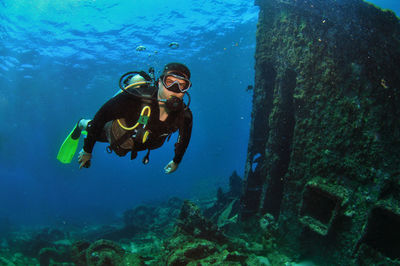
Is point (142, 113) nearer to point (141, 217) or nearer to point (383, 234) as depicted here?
point (383, 234)

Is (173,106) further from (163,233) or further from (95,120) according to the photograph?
(163,233)

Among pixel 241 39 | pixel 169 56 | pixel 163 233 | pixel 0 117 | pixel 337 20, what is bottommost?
pixel 163 233

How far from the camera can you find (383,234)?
3.54 metres

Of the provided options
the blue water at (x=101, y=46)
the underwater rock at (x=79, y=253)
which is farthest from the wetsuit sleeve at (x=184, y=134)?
the blue water at (x=101, y=46)

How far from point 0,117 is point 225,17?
43.3 metres

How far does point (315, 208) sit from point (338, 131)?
1.68 m

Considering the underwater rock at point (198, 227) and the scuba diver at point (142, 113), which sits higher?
the scuba diver at point (142, 113)

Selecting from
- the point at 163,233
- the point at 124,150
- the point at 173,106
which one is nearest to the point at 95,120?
the point at 124,150

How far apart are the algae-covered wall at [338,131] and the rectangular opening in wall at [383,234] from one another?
2cm

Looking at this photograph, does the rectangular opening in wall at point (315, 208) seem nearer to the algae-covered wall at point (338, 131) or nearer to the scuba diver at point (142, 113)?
the algae-covered wall at point (338, 131)

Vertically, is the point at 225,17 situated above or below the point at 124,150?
above

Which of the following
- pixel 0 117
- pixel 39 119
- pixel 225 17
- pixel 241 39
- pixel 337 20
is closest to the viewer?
pixel 337 20

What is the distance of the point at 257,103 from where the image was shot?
6.57m

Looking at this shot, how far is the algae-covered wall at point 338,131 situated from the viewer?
3572mm
